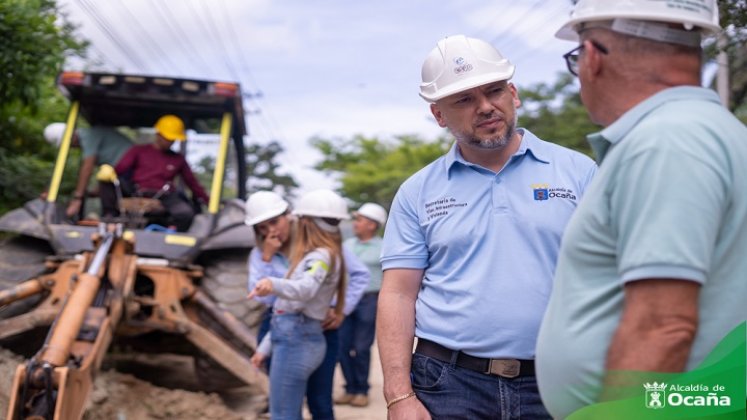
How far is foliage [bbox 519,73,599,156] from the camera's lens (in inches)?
785

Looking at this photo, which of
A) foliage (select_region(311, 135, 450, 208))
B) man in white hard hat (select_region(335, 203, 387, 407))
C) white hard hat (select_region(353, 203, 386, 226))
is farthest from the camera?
foliage (select_region(311, 135, 450, 208))

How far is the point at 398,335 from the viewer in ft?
9.99

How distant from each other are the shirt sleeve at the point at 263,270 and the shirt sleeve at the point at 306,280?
719 mm

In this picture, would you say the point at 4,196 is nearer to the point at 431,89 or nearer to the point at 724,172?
the point at 431,89

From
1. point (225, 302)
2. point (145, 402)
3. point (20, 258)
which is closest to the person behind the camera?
point (145, 402)

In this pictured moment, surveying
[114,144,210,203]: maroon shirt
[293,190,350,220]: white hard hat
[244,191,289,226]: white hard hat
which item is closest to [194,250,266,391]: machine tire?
[114,144,210,203]: maroon shirt

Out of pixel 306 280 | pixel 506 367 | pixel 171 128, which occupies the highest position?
pixel 171 128

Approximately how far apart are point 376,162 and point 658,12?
28.6 meters

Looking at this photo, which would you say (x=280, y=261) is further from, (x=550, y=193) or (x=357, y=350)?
(x=550, y=193)

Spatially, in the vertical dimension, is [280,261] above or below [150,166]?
below

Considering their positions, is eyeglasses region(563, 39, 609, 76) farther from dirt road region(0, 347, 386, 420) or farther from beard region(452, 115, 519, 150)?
dirt road region(0, 347, 386, 420)

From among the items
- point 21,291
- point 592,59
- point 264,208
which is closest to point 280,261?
point 264,208

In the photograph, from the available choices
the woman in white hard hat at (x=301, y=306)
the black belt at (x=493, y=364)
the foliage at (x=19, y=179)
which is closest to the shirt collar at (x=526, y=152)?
the black belt at (x=493, y=364)

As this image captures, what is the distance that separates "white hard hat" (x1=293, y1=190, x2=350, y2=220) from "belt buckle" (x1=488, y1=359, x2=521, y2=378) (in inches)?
106
